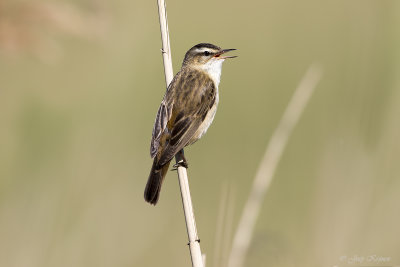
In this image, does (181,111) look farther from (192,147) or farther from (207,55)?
(192,147)

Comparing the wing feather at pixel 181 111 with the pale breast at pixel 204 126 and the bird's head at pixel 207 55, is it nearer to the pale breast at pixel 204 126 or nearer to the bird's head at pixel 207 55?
the pale breast at pixel 204 126

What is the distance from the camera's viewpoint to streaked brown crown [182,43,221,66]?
5.04m

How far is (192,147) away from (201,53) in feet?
4.82

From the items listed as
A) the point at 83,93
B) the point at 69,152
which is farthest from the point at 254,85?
the point at 69,152

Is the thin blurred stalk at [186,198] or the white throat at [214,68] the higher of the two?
the white throat at [214,68]

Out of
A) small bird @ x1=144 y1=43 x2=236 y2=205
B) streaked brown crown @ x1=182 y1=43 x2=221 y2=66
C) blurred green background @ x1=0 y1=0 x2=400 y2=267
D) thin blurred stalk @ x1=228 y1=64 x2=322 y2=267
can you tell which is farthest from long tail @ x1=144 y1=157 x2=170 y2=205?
streaked brown crown @ x1=182 y1=43 x2=221 y2=66

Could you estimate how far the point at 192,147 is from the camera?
20.8 feet

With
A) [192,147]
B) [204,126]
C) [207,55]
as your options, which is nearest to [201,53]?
[207,55]

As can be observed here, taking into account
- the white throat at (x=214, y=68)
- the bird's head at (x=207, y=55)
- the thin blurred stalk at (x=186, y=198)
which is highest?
the bird's head at (x=207, y=55)

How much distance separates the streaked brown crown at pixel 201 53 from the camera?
16.5ft

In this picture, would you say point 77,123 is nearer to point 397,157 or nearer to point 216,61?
point 216,61

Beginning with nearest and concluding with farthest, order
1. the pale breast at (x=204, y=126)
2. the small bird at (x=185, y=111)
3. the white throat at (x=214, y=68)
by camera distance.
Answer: the small bird at (x=185, y=111), the pale breast at (x=204, y=126), the white throat at (x=214, y=68)

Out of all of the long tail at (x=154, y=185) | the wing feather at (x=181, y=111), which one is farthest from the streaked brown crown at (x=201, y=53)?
the long tail at (x=154, y=185)

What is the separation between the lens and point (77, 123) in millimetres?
5180
